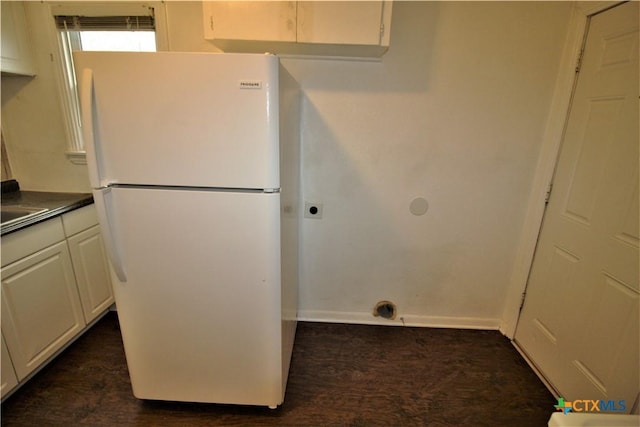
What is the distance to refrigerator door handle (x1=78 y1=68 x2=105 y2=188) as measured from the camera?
1105mm

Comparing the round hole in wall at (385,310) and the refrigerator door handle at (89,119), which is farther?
the round hole in wall at (385,310)

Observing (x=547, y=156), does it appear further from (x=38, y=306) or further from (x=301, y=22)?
(x=38, y=306)

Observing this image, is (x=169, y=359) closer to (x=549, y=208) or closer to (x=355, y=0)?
(x=355, y=0)

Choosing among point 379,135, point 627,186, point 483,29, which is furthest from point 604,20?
point 379,135

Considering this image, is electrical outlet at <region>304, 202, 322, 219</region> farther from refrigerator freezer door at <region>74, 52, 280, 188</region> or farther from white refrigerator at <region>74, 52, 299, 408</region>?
Answer: refrigerator freezer door at <region>74, 52, 280, 188</region>

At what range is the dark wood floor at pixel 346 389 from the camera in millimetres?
1541

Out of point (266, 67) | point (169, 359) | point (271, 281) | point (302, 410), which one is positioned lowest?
point (302, 410)

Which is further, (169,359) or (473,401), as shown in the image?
(473,401)

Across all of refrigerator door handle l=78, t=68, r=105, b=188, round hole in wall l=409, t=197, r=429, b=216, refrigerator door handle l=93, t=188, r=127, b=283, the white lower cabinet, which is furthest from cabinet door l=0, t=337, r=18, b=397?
Answer: round hole in wall l=409, t=197, r=429, b=216

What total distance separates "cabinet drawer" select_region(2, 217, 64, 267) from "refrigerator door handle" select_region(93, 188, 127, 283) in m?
0.62

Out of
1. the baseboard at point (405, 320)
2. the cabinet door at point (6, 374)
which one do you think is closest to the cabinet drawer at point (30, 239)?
the cabinet door at point (6, 374)

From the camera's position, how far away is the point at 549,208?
1.84m

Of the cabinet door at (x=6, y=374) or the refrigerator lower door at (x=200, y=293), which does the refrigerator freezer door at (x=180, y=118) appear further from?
the cabinet door at (x=6, y=374)

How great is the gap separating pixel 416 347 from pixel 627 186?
57.4 inches
